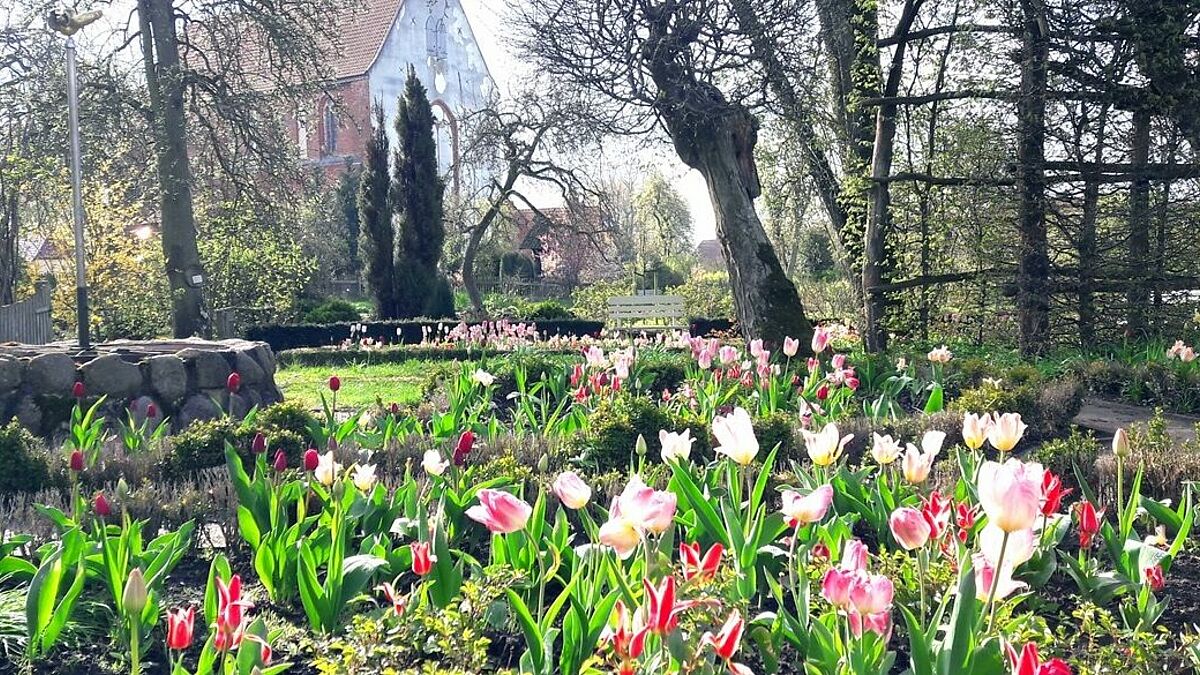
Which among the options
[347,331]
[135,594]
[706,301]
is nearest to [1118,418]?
[135,594]

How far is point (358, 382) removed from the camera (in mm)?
12023

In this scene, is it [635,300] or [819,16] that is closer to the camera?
[819,16]

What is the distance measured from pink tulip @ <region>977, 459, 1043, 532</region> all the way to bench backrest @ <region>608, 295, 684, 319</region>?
1638cm

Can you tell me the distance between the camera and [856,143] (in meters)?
12.4

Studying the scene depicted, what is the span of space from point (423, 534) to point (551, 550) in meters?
0.35

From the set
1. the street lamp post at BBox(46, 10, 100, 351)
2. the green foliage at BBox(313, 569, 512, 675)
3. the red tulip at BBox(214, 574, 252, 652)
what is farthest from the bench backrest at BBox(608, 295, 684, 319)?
the red tulip at BBox(214, 574, 252, 652)

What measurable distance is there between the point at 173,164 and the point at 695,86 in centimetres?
694

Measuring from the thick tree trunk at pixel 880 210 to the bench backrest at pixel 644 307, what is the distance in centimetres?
716

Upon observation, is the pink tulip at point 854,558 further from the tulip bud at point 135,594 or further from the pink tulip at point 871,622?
the tulip bud at point 135,594

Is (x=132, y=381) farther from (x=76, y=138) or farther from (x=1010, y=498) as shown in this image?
(x=1010, y=498)

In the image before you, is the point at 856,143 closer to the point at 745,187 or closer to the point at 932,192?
the point at 932,192

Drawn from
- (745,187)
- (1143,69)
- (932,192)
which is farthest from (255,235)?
(1143,69)

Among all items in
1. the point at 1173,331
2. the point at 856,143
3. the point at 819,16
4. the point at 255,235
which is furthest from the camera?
the point at 255,235

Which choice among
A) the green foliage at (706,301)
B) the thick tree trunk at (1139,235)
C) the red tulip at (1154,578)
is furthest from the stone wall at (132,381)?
the green foliage at (706,301)
